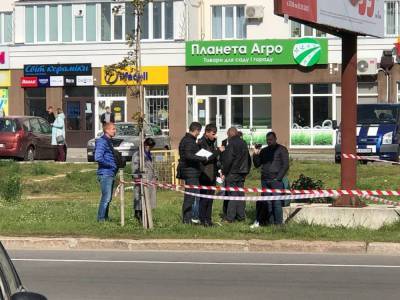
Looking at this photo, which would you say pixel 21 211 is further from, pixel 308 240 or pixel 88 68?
pixel 88 68

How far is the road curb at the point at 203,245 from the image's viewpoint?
12.7 meters

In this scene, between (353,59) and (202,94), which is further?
(202,94)

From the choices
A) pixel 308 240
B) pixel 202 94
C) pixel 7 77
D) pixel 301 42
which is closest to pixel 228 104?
pixel 202 94

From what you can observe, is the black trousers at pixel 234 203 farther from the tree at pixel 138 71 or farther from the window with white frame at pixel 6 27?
Answer: the window with white frame at pixel 6 27

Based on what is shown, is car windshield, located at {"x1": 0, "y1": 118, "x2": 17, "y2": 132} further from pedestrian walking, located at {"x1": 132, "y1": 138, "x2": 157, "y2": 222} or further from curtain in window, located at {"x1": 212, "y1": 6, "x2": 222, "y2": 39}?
curtain in window, located at {"x1": 212, "y1": 6, "x2": 222, "y2": 39}

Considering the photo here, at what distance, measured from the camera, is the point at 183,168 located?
14.6 m

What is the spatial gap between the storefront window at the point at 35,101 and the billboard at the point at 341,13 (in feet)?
94.2

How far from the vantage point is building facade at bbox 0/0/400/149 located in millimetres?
39469

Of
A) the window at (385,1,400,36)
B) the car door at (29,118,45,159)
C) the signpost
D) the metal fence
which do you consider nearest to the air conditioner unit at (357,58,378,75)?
the window at (385,1,400,36)

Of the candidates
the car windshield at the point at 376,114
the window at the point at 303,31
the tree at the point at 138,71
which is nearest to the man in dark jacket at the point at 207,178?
the tree at the point at 138,71

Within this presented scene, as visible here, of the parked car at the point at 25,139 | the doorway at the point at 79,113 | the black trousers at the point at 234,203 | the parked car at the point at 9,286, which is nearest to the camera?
the parked car at the point at 9,286

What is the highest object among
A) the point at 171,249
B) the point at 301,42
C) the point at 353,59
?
the point at 301,42

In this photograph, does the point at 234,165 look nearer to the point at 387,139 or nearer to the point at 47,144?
the point at 387,139

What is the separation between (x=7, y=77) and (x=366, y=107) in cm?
2062
